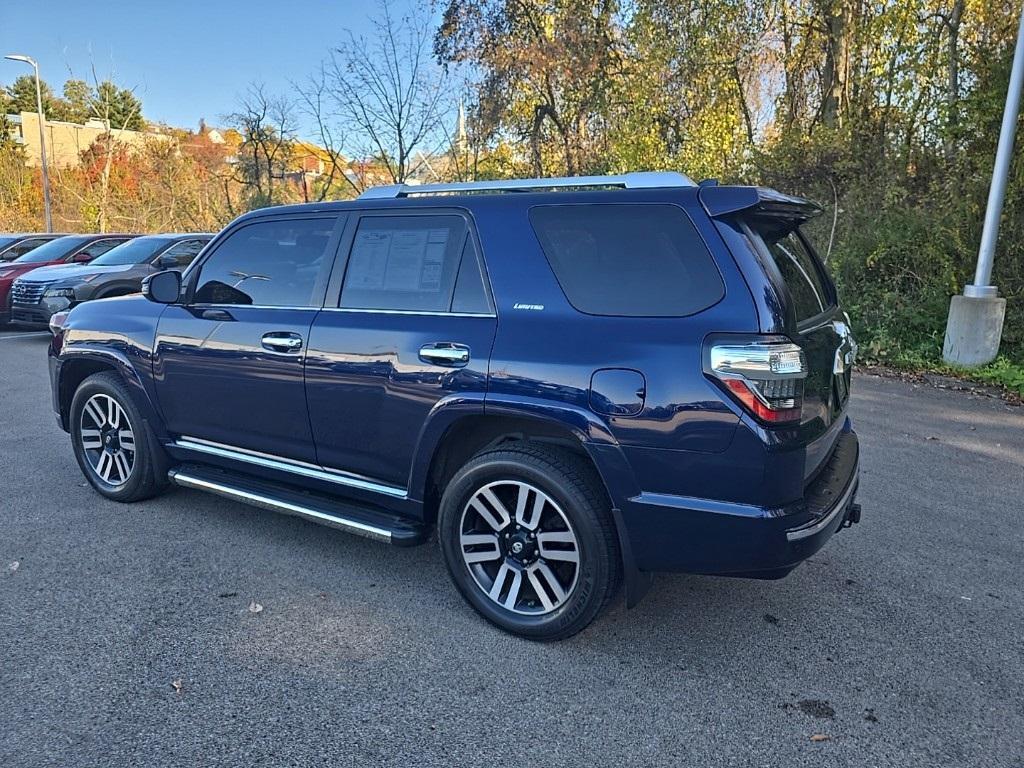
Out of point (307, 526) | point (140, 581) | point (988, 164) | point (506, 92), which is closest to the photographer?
point (140, 581)

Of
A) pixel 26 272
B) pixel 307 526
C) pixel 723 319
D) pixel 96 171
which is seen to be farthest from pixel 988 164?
pixel 96 171

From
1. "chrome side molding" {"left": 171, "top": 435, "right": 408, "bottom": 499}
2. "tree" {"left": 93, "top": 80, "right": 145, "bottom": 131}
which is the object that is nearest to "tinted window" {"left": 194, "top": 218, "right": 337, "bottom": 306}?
"chrome side molding" {"left": 171, "top": 435, "right": 408, "bottom": 499}

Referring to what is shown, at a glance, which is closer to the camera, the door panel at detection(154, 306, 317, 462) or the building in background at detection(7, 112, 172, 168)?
the door panel at detection(154, 306, 317, 462)

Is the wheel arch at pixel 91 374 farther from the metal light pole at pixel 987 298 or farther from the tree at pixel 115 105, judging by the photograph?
the tree at pixel 115 105

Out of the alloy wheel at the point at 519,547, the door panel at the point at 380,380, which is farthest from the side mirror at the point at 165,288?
the alloy wheel at the point at 519,547

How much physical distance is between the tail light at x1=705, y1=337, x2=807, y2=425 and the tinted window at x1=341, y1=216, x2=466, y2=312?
124 cm

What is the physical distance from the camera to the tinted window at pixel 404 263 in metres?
3.35

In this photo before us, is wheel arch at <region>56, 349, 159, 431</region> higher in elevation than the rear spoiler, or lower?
lower

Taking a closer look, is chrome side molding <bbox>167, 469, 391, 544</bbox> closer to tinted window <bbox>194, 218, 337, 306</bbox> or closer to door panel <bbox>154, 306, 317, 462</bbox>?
door panel <bbox>154, 306, 317, 462</bbox>

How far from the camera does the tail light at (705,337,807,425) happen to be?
8.48ft

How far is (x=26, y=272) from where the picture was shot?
1230 cm

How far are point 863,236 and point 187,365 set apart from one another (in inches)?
367

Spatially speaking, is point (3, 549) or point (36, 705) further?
point (3, 549)

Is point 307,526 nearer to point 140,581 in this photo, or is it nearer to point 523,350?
point 140,581
